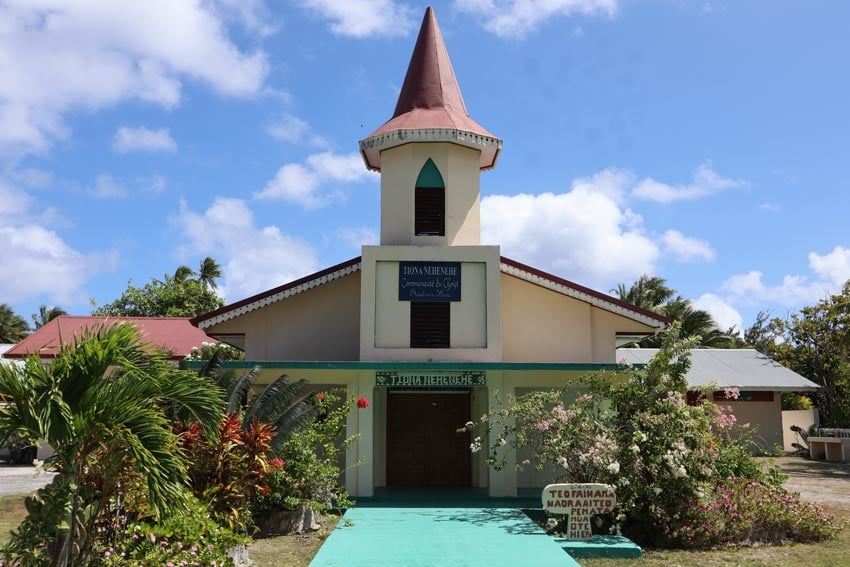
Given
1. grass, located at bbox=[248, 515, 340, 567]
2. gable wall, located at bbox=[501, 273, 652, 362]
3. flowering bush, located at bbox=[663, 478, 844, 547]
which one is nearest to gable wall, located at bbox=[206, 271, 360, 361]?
gable wall, located at bbox=[501, 273, 652, 362]

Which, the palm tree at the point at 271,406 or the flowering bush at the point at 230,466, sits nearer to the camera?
the flowering bush at the point at 230,466

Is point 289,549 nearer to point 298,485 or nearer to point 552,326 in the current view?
point 298,485

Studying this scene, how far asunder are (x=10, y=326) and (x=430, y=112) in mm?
50304

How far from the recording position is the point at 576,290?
17141 millimetres

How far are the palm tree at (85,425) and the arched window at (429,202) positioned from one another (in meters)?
10.8

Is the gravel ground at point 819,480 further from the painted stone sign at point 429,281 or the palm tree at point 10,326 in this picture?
the palm tree at point 10,326

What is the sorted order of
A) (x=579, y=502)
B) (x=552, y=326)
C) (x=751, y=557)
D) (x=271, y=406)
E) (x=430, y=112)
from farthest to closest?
1. (x=430, y=112)
2. (x=552, y=326)
3. (x=271, y=406)
4. (x=579, y=502)
5. (x=751, y=557)

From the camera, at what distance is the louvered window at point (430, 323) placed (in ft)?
54.9

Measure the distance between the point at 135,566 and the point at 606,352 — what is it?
12.5 metres

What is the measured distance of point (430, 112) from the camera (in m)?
18.6

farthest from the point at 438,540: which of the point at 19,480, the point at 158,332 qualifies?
the point at 158,332

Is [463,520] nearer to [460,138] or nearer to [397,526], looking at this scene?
[397,526]

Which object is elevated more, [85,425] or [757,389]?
[757,389]

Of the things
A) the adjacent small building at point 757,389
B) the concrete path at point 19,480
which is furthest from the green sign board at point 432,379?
the adjacent small building at point 757,389
